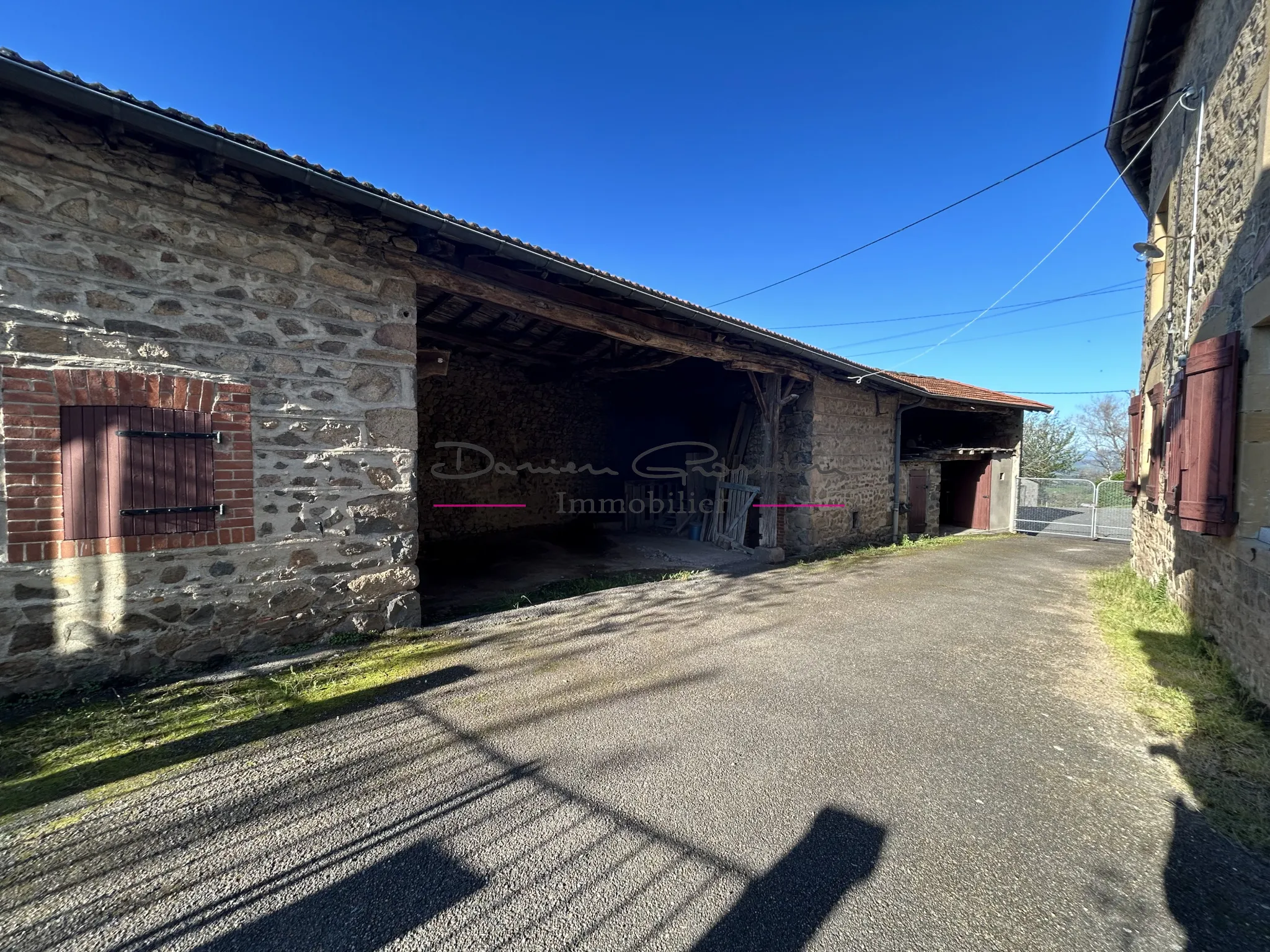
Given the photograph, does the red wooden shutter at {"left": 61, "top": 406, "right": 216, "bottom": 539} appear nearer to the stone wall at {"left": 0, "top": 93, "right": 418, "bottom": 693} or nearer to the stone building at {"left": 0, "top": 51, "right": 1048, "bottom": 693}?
the stone building at {"left": 0, "top": 51, "right": 1048, "bottom": 693}

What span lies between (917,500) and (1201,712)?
Result: 393 inches

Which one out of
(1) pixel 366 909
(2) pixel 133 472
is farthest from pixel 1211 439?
(2) pixel 133 472

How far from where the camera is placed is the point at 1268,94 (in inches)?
141

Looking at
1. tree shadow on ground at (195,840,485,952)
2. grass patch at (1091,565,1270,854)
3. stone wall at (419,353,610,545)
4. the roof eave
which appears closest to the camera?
tree shadow on ground at (195,840,485,952)

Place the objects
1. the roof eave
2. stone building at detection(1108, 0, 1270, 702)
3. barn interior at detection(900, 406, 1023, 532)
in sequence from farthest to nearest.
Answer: barn interior at detection(900, 406, 1023, 532), the roof eave, stone building at detection(1108, 0, 1270, 702)

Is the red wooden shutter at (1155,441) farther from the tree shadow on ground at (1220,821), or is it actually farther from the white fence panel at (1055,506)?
the white fence panel at (1055,506)

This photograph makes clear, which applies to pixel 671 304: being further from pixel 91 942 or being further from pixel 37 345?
pixel 91 942

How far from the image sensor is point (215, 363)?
381 centimetres

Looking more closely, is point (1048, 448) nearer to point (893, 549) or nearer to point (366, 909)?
point (893, 549)

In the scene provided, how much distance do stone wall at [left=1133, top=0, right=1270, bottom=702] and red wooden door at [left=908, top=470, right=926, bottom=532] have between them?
689 centimetres

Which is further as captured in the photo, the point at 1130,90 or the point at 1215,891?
the point at 1130,90

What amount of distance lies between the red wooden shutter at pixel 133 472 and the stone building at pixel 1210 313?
6919 mm

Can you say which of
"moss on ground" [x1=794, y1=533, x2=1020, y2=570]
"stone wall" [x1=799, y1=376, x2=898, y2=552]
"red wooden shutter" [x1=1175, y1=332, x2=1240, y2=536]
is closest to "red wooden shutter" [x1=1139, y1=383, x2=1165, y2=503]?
"red wooden shutter" [x1=1175, y1=332, x2=1240, y2=536]

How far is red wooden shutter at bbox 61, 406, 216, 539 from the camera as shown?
333 centimetres
